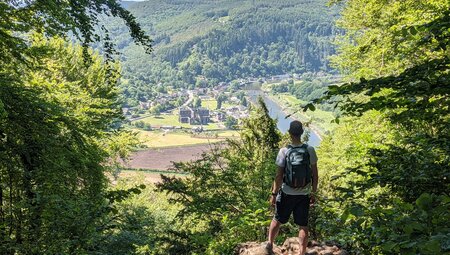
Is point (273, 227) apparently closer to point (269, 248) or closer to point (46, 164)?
point (269, 248)

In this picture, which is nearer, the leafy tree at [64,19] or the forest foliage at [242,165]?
the forest foliage at [242,165]

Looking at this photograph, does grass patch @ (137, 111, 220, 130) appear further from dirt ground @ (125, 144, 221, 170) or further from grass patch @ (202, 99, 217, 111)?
dirt ground @ (125, 144, 221, 170)

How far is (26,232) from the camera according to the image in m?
6.09

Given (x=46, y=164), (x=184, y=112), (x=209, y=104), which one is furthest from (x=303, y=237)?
(x=209, y=104)

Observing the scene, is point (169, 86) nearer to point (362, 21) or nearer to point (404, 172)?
point (362, 21)

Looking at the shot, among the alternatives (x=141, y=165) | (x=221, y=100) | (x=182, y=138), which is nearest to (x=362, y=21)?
(x=141, y=165)

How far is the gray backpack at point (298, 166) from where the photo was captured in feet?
16.2

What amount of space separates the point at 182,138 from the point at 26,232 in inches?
3438

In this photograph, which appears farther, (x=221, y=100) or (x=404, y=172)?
(x=221, y=100)

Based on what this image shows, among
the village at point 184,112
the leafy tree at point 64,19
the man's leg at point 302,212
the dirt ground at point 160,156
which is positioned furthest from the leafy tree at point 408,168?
the village at point 184,112

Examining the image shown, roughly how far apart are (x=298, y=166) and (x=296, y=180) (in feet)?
0.65

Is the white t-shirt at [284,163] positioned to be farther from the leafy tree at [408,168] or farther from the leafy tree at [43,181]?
the leafy tree at [43,181]

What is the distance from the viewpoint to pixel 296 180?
496cm

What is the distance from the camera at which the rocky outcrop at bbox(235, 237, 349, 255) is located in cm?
560
